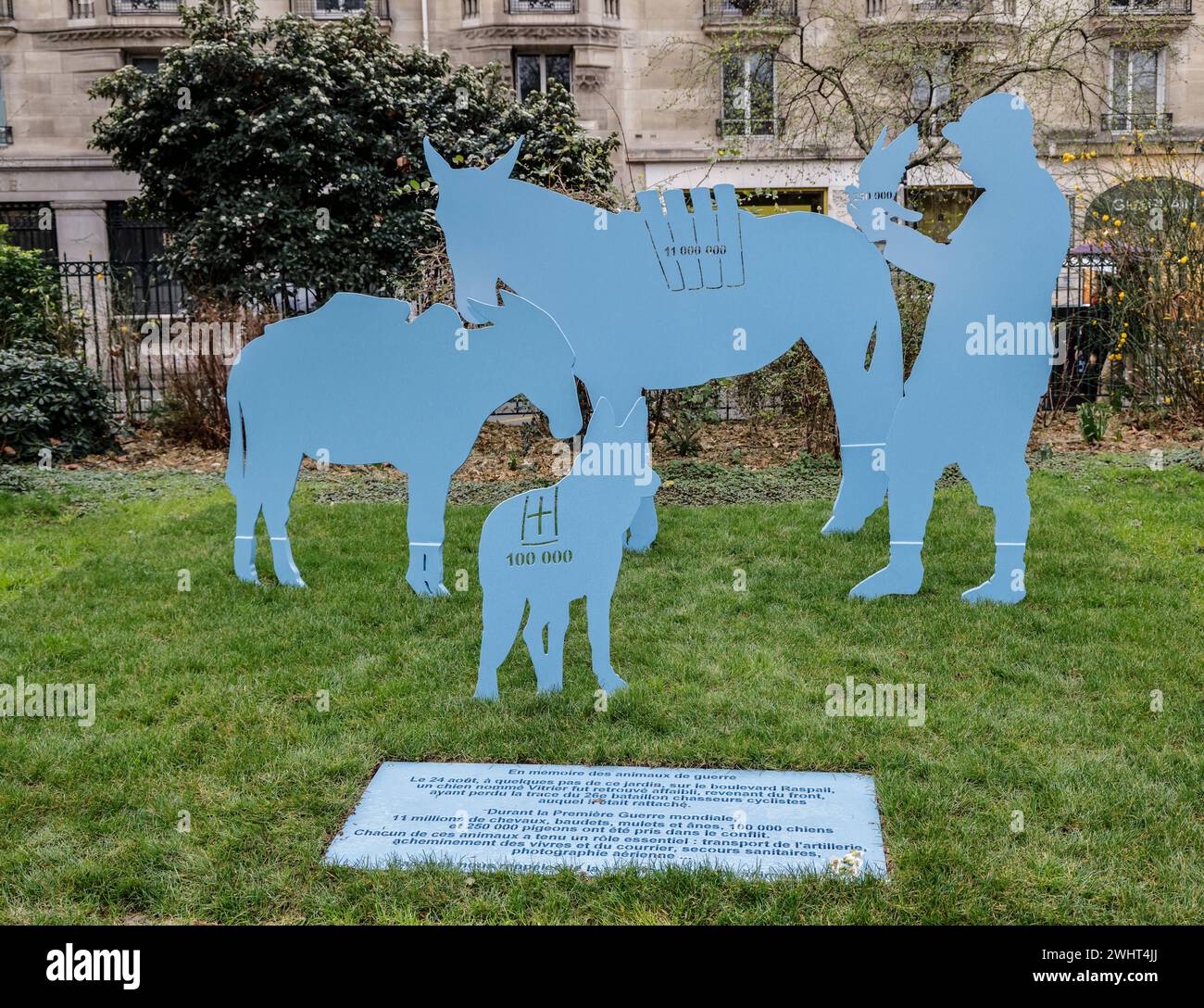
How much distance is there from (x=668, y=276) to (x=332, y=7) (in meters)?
21.9

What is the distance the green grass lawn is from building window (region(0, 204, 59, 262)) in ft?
65.0

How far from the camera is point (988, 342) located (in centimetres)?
664

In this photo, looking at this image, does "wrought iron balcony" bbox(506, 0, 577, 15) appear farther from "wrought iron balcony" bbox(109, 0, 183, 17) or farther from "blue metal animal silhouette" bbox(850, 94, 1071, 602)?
"blue metal animal silhouette" bbox(850, 94, 1071, 602)

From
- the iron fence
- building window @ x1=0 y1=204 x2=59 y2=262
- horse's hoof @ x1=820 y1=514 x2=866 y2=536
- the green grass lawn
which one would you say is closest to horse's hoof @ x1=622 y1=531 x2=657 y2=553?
the green grass lawn

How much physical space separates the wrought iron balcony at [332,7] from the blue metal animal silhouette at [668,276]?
2034 cm

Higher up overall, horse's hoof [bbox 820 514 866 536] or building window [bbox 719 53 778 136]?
building window [bbox 719 53 778 136]

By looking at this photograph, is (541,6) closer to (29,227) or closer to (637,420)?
(29,227)

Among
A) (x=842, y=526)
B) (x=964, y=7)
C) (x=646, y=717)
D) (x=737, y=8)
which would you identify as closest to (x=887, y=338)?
(x=842, y=526)

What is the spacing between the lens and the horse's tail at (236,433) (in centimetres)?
710

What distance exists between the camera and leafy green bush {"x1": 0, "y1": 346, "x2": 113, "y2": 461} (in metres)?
11.9

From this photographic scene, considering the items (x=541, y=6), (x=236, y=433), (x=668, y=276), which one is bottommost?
(x=236, y=433)

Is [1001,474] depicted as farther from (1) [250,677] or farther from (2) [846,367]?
(1) [250,677]

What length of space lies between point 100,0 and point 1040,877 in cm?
2845

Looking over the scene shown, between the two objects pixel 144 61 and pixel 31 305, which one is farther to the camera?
pixel 144 61
